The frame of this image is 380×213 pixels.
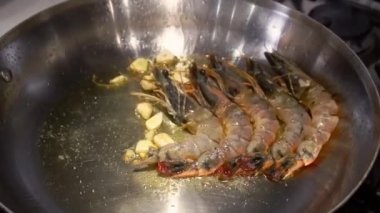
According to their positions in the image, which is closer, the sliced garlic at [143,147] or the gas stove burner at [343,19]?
the sliced garlic at [143,147]

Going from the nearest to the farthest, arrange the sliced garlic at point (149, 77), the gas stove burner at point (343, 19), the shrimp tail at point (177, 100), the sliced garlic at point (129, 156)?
1. the sliced garlic at point (129, 156)
2. the shrimp tail at point (177, 100)
3. the sliced garlic at point (149, 77)
4. the gas stove burner at point (343, 19)

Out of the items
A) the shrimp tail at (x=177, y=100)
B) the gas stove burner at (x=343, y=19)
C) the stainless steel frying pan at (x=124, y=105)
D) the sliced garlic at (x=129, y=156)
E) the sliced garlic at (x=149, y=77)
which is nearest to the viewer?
the stainless steel frying pan at (x=124, y=105)

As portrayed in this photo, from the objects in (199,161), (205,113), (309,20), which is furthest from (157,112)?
(309,20)

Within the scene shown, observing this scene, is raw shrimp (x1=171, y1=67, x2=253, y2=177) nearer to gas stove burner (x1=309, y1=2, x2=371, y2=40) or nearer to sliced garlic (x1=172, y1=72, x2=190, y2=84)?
sliced garlic (x1=172, y1=72, x2=190, y2=84)

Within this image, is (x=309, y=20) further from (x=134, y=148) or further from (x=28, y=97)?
(x=28, y=97)

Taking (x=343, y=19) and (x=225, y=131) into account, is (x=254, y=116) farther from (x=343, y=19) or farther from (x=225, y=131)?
(x=343, y=19)

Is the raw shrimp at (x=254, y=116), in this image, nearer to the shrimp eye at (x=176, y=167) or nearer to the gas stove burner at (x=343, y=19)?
the shrimp eye at (x=176, y=167)

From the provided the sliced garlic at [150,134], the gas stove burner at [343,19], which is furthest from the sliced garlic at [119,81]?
the gas stove burner at [343,19]
